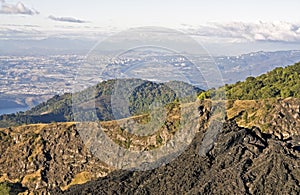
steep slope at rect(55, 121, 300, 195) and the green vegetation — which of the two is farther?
the green vegetation

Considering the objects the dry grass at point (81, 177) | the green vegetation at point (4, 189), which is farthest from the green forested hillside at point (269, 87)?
the green vegetation at point (4, 189)

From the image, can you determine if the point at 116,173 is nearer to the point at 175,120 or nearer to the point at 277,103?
the point at 175,120

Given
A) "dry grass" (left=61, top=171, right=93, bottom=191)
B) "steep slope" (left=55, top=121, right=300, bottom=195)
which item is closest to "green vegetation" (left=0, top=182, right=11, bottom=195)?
"dry grass" (left=61, top=171, right=93, bottom=191)

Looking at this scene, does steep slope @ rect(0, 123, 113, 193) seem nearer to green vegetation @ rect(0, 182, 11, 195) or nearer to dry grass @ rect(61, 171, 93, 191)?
dry grass @ rect(61, 171, 93, 191)

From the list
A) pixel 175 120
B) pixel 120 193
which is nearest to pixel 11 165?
pixel 175 120

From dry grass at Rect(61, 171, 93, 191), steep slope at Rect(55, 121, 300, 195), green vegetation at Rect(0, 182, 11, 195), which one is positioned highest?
steep slope at Rect(55, 121, 300, 195)

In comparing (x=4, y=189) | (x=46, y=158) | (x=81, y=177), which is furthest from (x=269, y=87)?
(x=4, y=189)
